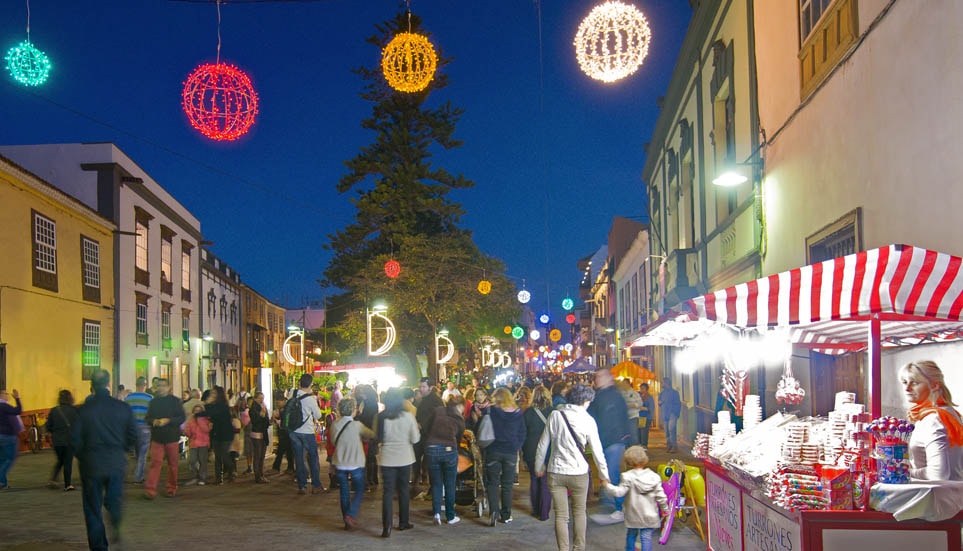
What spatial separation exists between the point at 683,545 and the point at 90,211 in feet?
78.2

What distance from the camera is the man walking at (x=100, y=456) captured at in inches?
337

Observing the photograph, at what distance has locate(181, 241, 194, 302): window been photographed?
40.8 metres

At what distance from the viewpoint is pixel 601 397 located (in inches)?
452

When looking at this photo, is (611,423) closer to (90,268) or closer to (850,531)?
(850,531)

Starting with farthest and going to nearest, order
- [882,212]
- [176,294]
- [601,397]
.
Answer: [176,294]
[601,397]
[882,212]

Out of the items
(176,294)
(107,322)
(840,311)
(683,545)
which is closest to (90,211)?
(107,322)

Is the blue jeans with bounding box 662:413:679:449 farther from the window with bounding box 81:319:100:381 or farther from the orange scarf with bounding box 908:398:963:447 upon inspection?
the window with bounding box 81:319:100:381

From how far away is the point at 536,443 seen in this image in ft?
38.5

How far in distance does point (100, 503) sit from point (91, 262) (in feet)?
71.0

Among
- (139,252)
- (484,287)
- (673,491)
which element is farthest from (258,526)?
(139,252)

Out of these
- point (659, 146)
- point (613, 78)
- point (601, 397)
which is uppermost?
point (659, 146)

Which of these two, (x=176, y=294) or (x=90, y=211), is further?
(x=176, y=294)

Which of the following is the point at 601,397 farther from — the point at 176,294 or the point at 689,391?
the point at 176,294

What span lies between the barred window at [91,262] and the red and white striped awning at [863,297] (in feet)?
81.2
